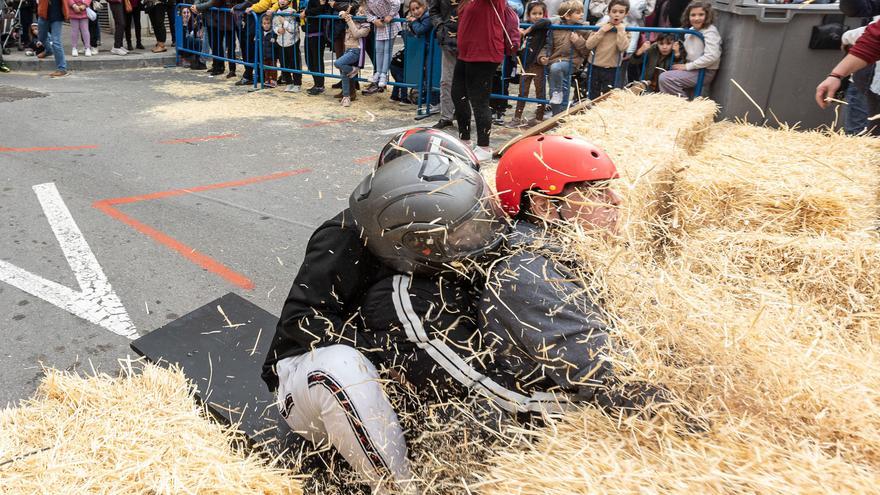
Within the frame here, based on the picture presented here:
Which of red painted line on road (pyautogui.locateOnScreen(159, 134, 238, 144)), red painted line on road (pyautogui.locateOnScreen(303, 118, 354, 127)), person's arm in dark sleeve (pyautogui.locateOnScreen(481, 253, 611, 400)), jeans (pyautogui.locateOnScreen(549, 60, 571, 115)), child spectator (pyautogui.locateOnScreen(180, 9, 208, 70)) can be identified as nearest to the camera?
person's arm in dark sleeve (pyautogui.locateOnScreen(481, 253, 611, 400))

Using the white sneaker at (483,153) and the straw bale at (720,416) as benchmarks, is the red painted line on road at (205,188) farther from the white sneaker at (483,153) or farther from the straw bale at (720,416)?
the straw bale at (720,416)

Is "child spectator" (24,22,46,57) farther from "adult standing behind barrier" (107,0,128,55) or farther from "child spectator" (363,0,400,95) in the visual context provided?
"child spectator" (363,0,400,95)

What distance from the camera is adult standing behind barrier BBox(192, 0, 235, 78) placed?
1291 cm

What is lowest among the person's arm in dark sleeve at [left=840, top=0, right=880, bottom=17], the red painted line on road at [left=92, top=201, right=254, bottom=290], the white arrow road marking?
the white arrow road marking

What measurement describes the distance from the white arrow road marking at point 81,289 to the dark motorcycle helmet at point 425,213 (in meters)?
2.34

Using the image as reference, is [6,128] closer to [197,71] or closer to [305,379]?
[197,71]

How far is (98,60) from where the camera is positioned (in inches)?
526

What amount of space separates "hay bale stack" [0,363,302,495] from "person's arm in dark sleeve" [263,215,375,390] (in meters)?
0.48

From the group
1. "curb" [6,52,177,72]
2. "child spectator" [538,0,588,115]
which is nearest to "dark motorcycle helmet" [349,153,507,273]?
"child spectator" [538,0,588,115]

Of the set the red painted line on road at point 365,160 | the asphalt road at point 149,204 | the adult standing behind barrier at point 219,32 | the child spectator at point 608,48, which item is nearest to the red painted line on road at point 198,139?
the asphalt road at point 149,204

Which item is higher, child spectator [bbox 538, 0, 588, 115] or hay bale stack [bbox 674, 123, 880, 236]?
child spectator [bbox 538, 0, 588, 115]

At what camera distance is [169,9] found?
1481 centimetres

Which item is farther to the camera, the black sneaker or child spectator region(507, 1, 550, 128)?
the black sneaker

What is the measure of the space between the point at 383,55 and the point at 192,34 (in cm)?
580
